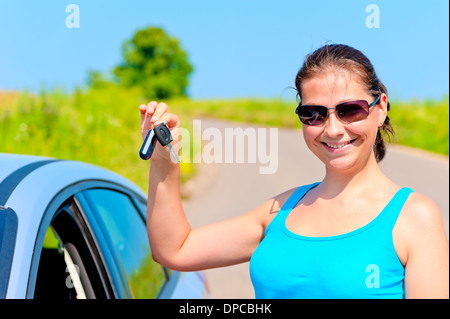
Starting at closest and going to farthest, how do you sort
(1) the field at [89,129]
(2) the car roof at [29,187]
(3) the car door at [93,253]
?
(2) the car roof at [29,187] → (3) the car door at [93,253] → (1) the field at [89,129]

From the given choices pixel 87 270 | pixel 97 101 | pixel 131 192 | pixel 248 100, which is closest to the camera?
pixel 87 270

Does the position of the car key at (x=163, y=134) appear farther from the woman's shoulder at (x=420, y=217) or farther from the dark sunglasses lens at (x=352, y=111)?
the woman's shoulder at (x=420, y=217)

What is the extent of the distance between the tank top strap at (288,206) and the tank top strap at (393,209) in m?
0.35

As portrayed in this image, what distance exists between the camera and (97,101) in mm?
17547

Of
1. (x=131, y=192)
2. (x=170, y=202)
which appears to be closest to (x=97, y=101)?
(x=131, y=192)

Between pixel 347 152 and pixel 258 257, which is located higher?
pixel 347 152

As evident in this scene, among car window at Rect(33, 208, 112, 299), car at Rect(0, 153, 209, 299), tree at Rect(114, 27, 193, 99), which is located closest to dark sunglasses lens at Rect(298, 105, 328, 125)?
car at Rect(0, 153, 209, 299)

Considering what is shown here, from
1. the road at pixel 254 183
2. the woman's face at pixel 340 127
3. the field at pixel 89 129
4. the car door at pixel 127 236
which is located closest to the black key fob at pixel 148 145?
the woman's face at pixel 340 127

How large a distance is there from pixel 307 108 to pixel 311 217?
1.14 feet

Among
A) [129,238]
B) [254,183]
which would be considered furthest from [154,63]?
[129,238]

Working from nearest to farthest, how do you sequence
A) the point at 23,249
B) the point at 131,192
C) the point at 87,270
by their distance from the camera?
the point at 23,249 < the point at 87,270 < the point at 131,192

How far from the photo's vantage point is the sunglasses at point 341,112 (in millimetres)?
1894

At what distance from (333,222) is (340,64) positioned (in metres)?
0.50
